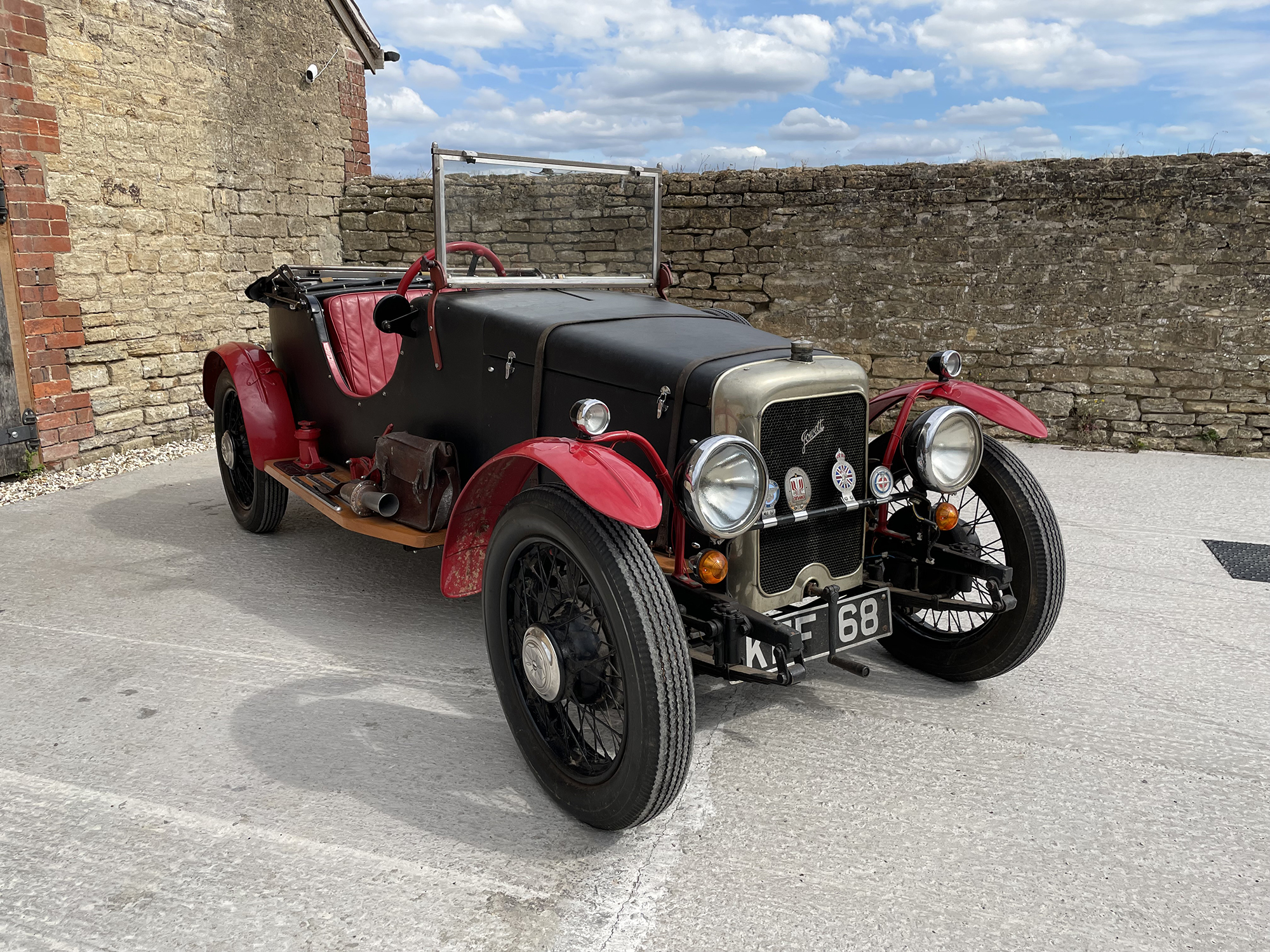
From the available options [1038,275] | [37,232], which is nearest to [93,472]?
[37,232]

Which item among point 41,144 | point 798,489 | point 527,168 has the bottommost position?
point 798,489

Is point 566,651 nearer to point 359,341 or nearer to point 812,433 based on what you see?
point 812,433

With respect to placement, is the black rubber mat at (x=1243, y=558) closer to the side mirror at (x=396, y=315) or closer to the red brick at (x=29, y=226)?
the side mirror at (x=396, y=315)

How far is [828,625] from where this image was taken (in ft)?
8.28

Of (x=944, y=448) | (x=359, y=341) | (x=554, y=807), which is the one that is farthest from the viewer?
(x=359, y=341)

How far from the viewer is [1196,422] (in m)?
7.07

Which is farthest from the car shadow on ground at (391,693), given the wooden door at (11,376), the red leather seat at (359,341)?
the wooden door at (11,376)

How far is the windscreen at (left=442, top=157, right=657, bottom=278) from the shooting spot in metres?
3.46

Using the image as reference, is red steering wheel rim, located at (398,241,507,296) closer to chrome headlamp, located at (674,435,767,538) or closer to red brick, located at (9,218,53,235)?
chrome headlamp, located at (674,435,767,538)

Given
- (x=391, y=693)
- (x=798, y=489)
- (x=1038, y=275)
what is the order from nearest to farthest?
(x=798, y=489)
(x=391, y=693)
(x=1038, y=275)

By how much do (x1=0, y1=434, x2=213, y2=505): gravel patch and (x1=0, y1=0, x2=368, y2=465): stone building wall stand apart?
3.5 inches

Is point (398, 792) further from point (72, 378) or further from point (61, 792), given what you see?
point (72, 378)

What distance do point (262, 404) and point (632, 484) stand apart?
9.81 feet

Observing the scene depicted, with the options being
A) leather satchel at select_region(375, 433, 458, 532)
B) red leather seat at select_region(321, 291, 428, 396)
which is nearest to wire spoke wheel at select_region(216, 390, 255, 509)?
red leather seat at select_region(321, 291, 428, 396)
